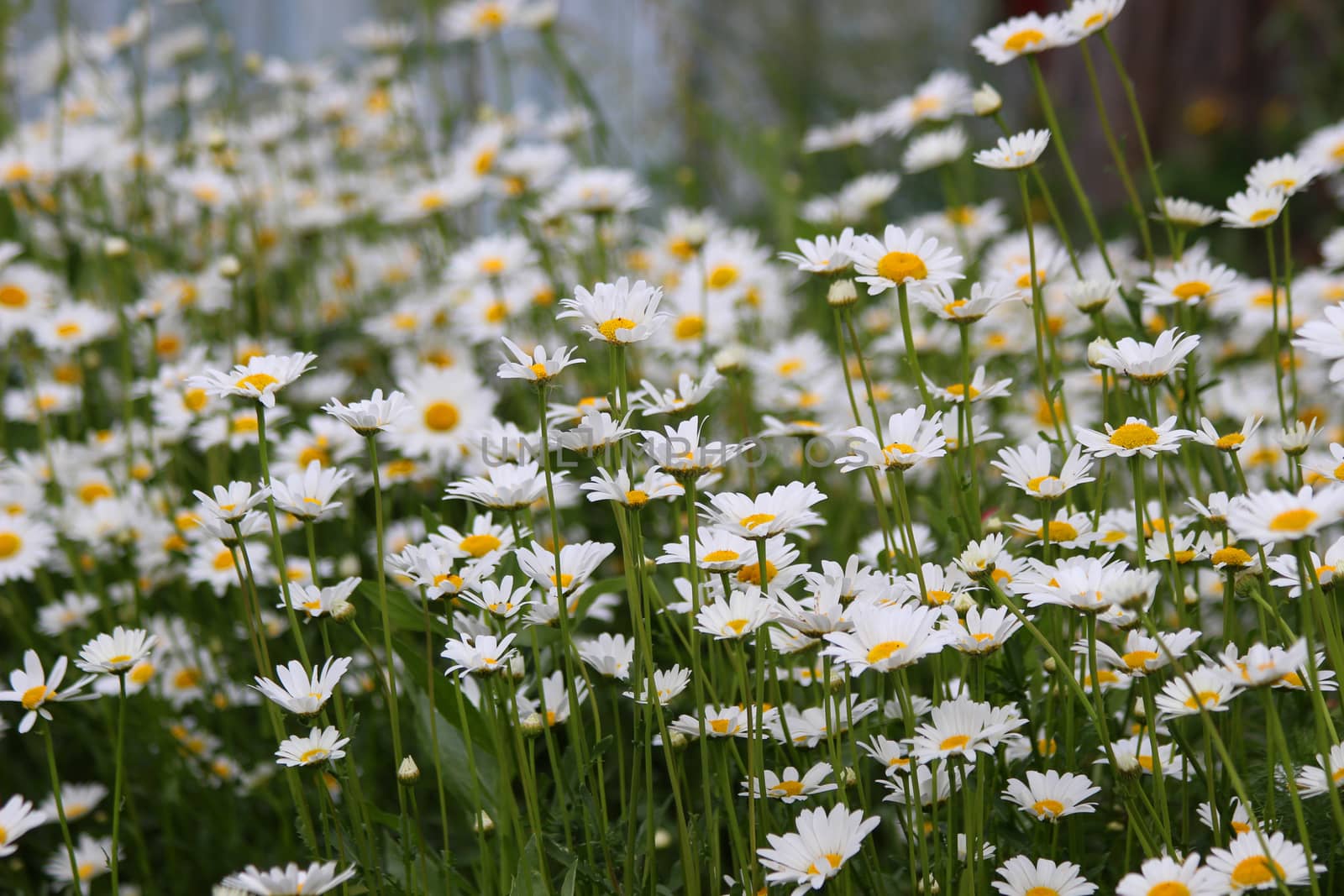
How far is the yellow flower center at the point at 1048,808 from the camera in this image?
34.9 inches

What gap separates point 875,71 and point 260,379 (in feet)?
11.2

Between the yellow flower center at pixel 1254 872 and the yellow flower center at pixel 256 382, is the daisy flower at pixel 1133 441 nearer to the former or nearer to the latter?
the yellow flower center at pixel 1254 872

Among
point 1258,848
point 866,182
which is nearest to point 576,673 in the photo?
point 1258,848

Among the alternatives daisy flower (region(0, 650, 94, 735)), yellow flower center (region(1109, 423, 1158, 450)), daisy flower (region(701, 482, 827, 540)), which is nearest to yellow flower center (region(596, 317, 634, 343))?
daisy flower (region(701, 482, 827, 540))

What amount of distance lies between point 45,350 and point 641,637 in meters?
1.52

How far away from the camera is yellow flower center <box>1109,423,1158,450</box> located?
897mm

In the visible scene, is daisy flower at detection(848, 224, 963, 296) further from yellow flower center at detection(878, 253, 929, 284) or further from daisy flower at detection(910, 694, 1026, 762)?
daisy flower at detection(910, 694, 1026, 762)

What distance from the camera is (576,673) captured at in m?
1.13

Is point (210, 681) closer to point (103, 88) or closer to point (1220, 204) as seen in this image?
point (103, 88)

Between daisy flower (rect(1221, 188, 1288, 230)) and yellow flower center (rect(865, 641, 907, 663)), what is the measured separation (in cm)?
63

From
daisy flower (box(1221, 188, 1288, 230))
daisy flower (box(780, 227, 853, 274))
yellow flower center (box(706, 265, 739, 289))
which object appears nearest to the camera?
daisy flower (box(780, 227, 853, 274))

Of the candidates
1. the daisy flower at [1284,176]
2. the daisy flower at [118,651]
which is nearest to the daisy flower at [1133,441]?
the daisy flower at [1284,176]

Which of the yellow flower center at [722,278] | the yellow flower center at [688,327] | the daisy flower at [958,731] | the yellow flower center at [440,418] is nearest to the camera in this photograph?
the daisy flower at [958,731]

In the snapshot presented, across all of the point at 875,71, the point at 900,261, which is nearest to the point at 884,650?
the point at 900,261
